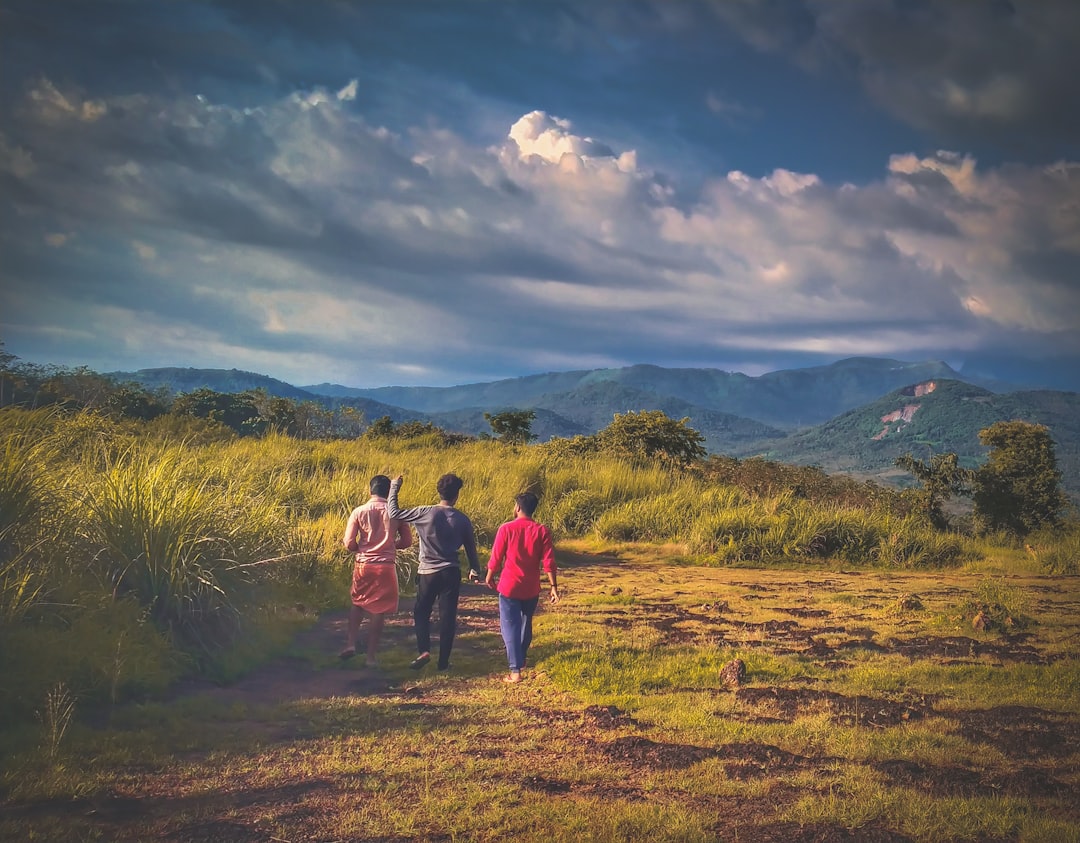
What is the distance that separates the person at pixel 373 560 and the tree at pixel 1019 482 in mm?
25623

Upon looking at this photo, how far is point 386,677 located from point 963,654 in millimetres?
5948

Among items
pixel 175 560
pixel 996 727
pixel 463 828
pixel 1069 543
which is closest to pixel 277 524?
pixel 175 560

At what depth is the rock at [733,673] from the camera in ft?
22.2

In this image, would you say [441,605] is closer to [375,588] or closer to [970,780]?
[375,588]

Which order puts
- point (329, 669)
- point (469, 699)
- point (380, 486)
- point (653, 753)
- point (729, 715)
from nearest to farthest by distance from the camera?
point (653, 753) → point (729, 715) → point (469, 699) → point (329, 669) → point (380, 486)

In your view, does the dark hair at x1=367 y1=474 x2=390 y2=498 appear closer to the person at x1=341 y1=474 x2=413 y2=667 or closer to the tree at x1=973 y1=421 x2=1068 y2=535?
the person at x1=341 y1=474 x2=413 y2=667

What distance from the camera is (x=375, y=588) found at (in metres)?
7.75

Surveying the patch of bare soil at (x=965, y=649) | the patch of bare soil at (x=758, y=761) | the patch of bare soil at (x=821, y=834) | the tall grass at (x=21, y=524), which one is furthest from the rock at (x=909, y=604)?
the tall grass at (x=21, y=524)

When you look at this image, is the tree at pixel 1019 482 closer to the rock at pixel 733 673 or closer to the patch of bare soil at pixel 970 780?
the rock at pixel 733 673

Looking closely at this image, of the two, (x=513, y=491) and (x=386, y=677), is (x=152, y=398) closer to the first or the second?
(x=513, y=491)

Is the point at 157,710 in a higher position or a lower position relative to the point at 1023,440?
lower

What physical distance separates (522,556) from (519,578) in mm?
217

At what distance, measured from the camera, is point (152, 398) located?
33438 millimetres

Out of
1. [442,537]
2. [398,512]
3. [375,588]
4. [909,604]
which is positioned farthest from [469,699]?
[909,604]
